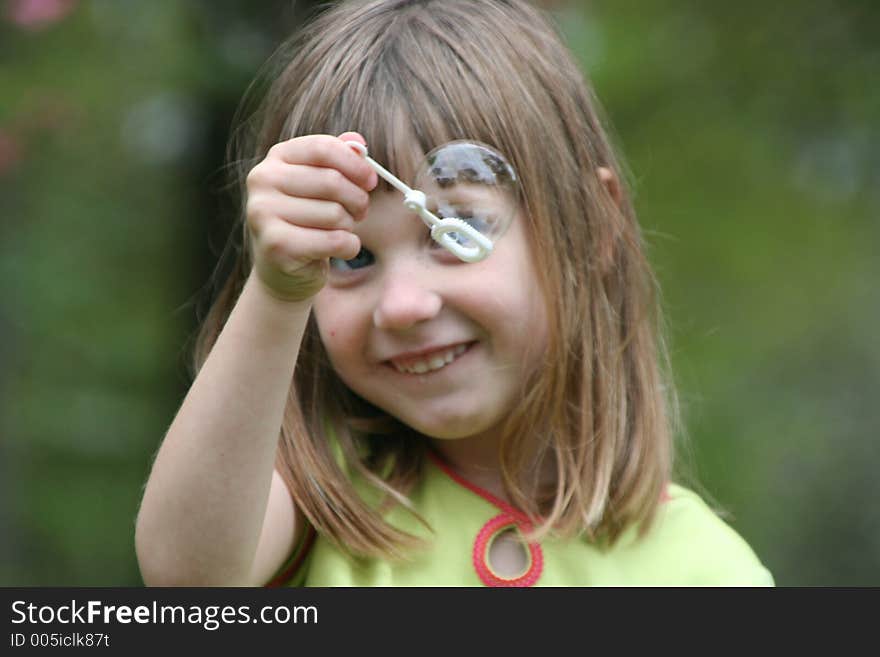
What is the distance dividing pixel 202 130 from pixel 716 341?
1967mm

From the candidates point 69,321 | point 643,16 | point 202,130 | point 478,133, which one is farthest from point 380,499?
point 69,321

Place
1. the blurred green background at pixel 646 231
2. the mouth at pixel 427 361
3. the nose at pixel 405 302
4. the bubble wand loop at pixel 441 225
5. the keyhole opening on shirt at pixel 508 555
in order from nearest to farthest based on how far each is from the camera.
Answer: the bubble wand loop at pixel 441 225 < the nose at pixel 405 302 < the mouth at pixel 427 361 < the keyhole opening on shirt at pixel 508 555 < the blurred green background at pixel 646 231

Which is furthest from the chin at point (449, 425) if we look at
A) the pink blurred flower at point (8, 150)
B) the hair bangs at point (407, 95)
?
the pink blurred flower at point (8, 150)

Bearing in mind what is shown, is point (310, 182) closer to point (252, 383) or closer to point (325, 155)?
point (325, 155)

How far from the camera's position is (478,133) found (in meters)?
2.04

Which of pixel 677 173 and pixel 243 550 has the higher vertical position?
pixel 677 173

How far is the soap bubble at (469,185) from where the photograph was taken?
1862mm

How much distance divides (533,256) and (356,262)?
1.02 ft

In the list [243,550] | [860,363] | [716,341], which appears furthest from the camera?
[860,363]

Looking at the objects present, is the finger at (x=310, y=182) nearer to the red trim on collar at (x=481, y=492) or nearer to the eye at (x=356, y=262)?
the eye at (x=356, y=262)

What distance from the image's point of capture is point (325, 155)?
170cm

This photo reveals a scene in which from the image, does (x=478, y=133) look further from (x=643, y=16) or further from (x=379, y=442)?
(x=643, y=16)

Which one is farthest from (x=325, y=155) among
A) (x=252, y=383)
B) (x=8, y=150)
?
(x=8, y=150)

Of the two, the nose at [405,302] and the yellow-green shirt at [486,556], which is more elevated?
the nose at [405,302]
